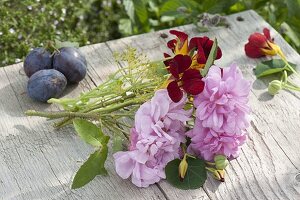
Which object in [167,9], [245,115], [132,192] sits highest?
[245,115]

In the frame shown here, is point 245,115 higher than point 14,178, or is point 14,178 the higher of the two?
point 245,115

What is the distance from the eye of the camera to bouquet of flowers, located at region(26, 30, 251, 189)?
1650 millimetres

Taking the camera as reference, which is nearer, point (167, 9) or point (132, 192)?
point (132, 192)

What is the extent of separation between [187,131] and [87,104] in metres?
0.33

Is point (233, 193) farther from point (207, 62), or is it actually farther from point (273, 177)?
point (207, 62)

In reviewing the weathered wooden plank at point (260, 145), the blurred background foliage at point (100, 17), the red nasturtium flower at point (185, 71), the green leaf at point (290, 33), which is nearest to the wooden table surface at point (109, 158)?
the weathered wooden plank at point (260, 145)

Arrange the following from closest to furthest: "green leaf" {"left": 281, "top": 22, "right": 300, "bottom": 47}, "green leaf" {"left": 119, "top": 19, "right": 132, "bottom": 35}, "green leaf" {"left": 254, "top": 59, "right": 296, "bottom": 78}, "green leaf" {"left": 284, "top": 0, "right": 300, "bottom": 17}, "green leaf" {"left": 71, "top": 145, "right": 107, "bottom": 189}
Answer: "green leaf" {"left": 71, "top": 145, "right": 107, "bottom": 189}
"green leaf" {"left": 254, "top": 59, "right": 296, "bottom": 78}
"green leaf" {"left": 284, "top": 0, "right": 300, "bottom": 17}
"green leaf" {"left": 281, "top": 22, "right": 300, "bottom": 47}
"green leaf" {"left": 119, "top": 19, "right": 132, "bottom": 35}

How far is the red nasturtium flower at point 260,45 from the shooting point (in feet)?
7.24

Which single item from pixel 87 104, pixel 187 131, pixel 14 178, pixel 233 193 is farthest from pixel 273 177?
pixel 14 178

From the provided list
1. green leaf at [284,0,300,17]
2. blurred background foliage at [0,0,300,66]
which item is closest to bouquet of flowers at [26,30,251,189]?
blurred background foliage at [0,0,300,66]

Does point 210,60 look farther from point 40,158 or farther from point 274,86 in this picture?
point 40,158

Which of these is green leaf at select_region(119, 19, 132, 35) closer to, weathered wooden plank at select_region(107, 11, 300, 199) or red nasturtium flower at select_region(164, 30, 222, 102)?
weathered wooden plank at select_region(107, 11, 300, 199)

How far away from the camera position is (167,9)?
2.74 m

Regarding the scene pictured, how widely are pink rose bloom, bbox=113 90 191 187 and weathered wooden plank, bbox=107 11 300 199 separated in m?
0.07
